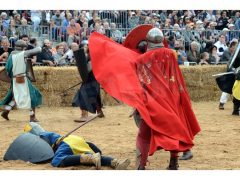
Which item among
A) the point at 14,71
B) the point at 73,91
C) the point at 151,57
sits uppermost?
the point at 151,57

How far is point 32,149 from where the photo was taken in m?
9.02

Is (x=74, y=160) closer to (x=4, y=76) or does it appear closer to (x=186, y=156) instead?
(x=186, y=156)

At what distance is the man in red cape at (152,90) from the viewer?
8406 millimetres

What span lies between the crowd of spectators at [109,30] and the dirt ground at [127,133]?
1884mm

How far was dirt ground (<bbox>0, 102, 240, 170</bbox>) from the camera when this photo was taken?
30.8 feet

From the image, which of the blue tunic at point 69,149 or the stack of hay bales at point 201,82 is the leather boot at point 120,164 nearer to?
the blue tunic at point 69,149

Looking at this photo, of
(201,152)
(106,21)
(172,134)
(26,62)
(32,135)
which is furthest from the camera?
(106,21)

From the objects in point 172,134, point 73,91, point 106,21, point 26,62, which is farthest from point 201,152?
point 106,21

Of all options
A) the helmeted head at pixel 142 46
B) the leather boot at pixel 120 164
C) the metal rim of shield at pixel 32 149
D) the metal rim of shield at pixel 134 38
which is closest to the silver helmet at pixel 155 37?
the helmeted head at pixel 142 46

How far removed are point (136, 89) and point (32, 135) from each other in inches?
58.6

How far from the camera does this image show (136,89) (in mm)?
8523

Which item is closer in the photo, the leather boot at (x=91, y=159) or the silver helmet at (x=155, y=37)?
the leather boot at (x=91, y=159)

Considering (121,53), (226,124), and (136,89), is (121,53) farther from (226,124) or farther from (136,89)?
(226,124)

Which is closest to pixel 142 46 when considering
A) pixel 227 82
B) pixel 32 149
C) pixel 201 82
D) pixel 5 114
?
pixel 32 149
